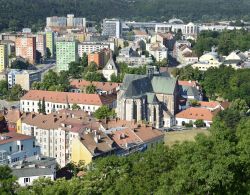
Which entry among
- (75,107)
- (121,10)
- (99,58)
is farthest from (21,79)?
(121,10)

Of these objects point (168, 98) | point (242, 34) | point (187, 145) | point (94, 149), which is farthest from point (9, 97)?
point (242, 34)

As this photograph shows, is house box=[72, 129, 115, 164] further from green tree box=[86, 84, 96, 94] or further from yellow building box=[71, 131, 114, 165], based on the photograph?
green tree box=[86, 84, 96, 94]

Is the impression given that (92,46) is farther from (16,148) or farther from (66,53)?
(16,148)

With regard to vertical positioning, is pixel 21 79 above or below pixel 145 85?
below

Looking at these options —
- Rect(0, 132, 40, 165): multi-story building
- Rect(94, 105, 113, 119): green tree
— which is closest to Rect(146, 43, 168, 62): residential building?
Rect(94, 105, 113, 119): green tree

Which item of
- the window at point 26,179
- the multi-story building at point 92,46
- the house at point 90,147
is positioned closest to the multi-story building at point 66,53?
the multi-story building at point 92,46

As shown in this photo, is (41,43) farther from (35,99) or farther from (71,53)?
(35,99)
